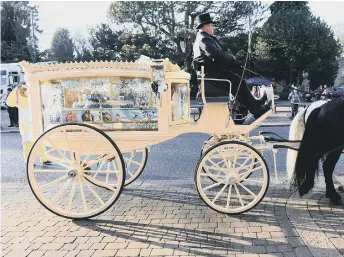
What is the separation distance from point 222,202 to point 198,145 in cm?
501

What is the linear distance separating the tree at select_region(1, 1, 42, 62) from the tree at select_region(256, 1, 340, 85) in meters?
25.0

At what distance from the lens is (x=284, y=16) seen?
35938 mm

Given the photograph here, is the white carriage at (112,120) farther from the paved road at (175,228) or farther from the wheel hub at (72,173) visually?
the paved road at (175,228)

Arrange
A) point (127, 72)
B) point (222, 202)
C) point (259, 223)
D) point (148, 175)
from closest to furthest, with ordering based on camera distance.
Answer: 1. point (259, 223)
2. point (127, 72)
3. point (222, 202)
4. point (148, 175)

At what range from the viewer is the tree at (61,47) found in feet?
139

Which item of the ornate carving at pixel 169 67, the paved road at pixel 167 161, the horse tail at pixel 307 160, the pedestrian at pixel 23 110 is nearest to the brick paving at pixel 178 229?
the horse tail at pixel 307 160

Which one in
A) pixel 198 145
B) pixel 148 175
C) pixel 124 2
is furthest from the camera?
pixel 124 2

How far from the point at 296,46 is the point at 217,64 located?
3189 centimetres

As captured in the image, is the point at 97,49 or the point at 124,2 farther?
the point at 97,49

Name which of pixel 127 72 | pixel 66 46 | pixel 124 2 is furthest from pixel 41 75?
pixel 66 46

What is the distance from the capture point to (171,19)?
33.9 meters

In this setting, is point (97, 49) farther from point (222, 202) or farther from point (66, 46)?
point (222, 202)

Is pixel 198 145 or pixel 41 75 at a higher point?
pixel 41 75

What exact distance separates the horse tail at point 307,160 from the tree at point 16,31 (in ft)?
131
